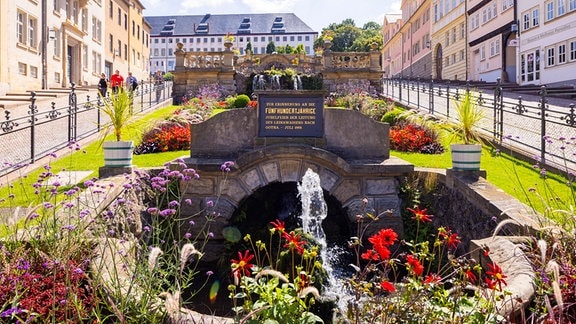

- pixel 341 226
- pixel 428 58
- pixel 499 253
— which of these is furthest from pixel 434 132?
pixel 428 58

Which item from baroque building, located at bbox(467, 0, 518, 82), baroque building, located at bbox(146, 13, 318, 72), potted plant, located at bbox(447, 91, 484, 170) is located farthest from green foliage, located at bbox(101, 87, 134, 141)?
baroque building, located at bbox(146, 13, 318, 72)

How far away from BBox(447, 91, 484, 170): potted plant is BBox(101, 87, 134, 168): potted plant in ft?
17.0

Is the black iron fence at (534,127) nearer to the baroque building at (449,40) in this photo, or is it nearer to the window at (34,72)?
the window at (34,72)

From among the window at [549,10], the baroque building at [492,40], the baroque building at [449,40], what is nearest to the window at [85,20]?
the baroque building at [492,40]

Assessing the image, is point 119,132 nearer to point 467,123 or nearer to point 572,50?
point 467,123

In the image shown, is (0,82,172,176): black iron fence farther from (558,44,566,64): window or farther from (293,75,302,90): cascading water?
(558,44,566,64): window

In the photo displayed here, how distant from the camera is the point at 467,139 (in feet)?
27.8

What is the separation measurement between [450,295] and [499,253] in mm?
1659

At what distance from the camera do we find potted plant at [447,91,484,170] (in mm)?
8008

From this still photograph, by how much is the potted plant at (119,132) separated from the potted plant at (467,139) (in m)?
5.18

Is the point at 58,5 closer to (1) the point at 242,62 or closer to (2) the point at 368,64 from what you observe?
(1) the point at 242,62

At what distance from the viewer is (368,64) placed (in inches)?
1215

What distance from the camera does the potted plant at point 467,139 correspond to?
801cm

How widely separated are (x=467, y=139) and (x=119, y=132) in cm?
579
